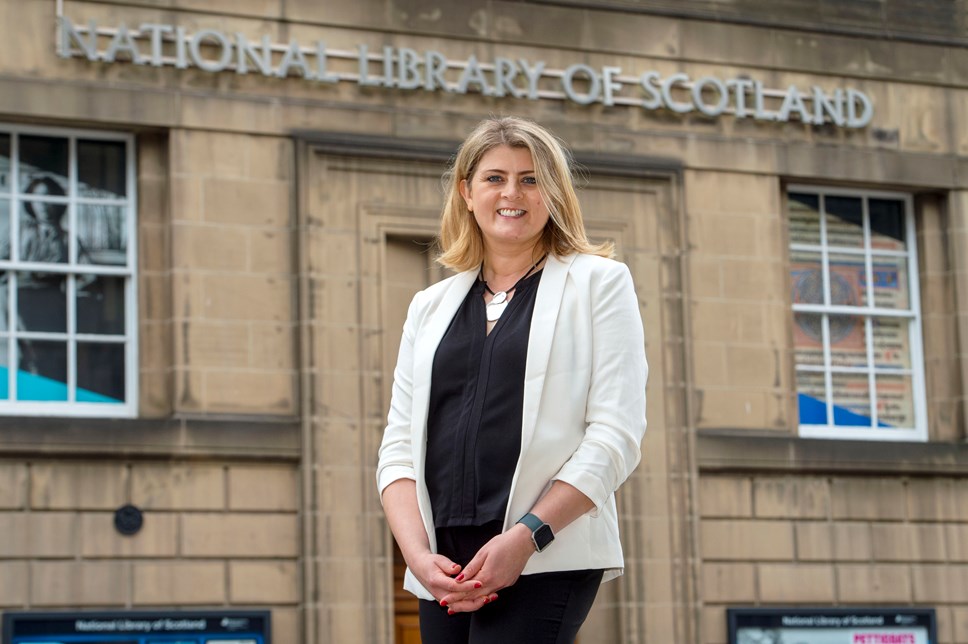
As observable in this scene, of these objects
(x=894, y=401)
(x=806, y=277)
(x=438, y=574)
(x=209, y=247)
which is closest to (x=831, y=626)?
(x=894, y=401)

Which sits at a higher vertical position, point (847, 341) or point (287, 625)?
point (847, 341)

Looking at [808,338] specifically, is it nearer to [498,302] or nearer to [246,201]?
[246,201]

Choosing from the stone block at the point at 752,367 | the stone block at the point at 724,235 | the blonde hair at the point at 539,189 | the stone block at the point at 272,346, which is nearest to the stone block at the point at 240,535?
the stone block at the point at 272,346

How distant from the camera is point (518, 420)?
3.41m

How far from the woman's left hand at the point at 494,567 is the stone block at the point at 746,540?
10.6 m

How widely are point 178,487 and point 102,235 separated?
1963 mm

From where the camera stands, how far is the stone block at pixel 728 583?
1368cm

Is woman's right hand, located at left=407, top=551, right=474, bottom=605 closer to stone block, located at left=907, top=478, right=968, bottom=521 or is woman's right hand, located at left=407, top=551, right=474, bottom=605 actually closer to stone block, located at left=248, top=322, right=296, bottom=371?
stone block, located at left=248, top=322, right=296, bottom=371

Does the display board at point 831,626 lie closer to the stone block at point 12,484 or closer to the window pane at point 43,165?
the stone block at point 12,484

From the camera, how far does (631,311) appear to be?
11.6 ft

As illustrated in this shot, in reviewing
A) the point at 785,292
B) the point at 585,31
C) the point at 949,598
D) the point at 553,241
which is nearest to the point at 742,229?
the point at 785,292

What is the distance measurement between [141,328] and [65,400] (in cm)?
75

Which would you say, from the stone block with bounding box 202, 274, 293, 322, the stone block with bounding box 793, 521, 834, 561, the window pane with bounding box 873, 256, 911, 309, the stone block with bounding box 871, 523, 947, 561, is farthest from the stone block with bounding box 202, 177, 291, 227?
the stone block with bounding box 871, 523, 947, 561

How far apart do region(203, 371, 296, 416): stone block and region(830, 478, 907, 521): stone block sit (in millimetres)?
4721
